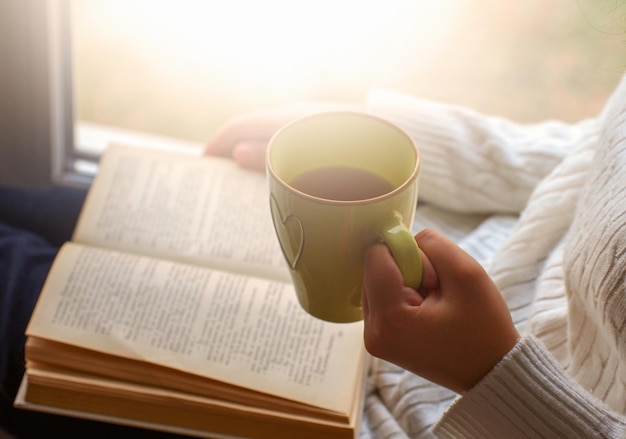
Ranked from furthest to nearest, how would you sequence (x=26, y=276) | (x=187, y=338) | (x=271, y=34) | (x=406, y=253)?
(x=271, y=34)
(x=26, y=276)
(x=187, y=338)
(x=406, y=253)

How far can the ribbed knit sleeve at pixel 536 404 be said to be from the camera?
1.60ft

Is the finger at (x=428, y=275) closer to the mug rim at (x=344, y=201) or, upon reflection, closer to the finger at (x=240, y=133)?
the mug rim at (x=344, y=201)

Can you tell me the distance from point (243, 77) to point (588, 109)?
0.68 m

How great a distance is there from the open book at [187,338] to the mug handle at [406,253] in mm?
186

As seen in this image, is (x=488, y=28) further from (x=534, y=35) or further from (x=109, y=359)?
(x=109, y=359)

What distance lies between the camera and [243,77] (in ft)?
4.43

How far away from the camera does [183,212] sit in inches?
30.9

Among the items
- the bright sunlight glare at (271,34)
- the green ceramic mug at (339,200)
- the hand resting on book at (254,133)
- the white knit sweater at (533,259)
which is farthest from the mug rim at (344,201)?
the bright sunlight glare at (271,34)

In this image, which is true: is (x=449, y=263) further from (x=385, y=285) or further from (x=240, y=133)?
(x=240, y=133)

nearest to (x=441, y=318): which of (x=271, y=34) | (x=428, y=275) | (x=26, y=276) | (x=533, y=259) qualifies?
(x=428, y=275)

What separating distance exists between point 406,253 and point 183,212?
383 millimetres

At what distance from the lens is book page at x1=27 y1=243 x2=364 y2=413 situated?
63 centimetres

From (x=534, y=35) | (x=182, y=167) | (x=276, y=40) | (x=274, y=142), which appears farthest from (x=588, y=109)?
(x=274, y=142)

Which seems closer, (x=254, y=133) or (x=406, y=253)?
(x=406, y=253)
